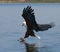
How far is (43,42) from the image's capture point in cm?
1341

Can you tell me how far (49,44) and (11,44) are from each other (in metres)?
1.18

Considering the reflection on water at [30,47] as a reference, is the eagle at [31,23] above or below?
above

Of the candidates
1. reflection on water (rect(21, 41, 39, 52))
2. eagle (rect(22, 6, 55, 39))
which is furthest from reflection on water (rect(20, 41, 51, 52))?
eagle (rect(22, 6, 55, 39))

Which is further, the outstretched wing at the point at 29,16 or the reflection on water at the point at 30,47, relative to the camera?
the outstretched wing at the point at 29,16

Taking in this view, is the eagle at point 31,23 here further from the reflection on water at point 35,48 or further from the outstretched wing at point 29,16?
the reflection on water at point 35,48

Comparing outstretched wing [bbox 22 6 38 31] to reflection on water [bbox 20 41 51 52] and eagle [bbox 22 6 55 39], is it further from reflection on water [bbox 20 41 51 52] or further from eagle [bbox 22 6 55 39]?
reflection on water [bbox 20 41 51 52]

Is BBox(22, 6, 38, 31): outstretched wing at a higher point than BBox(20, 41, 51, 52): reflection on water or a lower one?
higher

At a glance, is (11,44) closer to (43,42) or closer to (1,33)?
(43,42)

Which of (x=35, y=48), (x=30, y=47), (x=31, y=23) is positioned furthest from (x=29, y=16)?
(x=35, y=48)

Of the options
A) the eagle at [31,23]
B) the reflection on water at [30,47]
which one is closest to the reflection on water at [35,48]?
the reflection on water at [30,47]

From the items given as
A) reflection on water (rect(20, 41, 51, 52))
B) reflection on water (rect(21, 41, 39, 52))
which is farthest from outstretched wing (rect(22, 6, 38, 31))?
reflection on water (rect(20, 41, 51, 52))

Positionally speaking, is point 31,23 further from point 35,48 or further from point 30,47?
point 35,48

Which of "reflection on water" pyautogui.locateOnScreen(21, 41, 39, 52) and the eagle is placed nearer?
"reflection on water" pyautogui.locateOnScreen(21, 41, 39, 52)

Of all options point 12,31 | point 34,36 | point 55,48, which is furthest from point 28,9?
point 12,31
